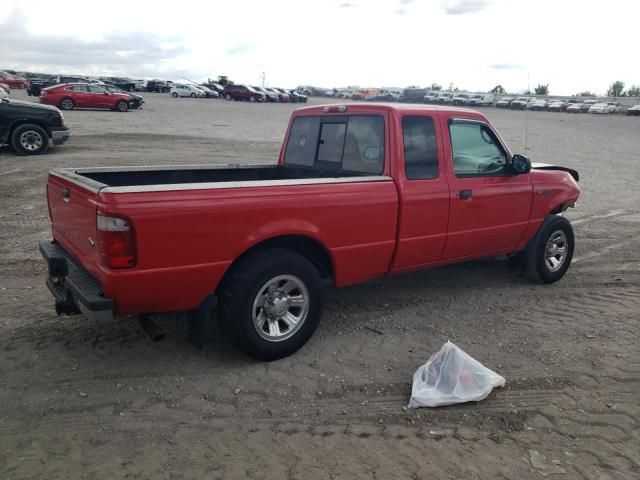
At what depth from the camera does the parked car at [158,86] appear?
6694 cm

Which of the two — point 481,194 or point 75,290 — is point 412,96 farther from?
point 75,290

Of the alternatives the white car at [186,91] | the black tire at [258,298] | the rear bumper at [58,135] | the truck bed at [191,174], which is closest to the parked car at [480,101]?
the white car at [186,91]

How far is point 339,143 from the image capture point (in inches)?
207

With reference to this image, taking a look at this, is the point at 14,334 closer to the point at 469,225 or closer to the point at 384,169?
the point at 384,169

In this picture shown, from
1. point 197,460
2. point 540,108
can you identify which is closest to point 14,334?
point 197,460

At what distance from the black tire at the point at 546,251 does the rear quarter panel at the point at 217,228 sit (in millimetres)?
2341

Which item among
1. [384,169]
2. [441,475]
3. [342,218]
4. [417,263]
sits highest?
[384,169]

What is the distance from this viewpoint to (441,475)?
3.07m

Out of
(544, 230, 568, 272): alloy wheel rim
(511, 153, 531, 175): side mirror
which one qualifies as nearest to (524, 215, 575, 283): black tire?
(544, 230, 568, 272): alloy wheel rim

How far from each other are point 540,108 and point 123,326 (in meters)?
72.1

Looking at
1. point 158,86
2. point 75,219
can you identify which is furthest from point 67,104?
point 158,86

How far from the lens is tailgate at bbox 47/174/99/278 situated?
3619 mm

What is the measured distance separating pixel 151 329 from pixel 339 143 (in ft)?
8.13

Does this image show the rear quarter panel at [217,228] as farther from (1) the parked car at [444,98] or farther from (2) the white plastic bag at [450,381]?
(1) the parked car at [444,98]
